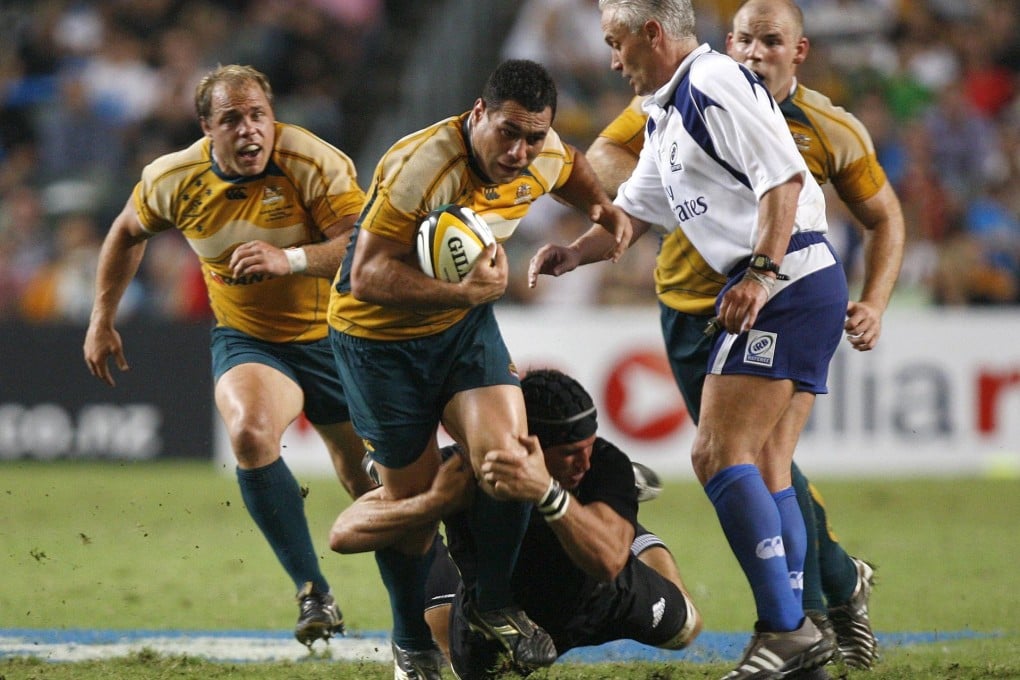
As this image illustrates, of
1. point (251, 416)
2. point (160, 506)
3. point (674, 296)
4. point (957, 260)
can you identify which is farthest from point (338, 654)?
point (957, 260)

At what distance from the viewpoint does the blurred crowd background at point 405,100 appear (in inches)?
525

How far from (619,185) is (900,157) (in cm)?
805

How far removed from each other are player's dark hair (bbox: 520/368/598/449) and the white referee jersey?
2.29ft

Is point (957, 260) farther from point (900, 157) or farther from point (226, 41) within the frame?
point (226, 41)

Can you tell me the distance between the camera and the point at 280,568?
27.8 feet

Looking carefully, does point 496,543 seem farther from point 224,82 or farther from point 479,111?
point 224,82

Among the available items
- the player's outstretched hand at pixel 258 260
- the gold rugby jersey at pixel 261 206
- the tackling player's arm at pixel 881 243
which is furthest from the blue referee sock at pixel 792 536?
the gold rugby jersey at pixel 261 206

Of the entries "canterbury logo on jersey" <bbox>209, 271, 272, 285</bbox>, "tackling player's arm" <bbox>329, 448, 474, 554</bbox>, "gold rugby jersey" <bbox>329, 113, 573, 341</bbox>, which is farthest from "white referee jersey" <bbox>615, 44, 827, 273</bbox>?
"canterbury logo on jersey" <bbox>209, 271, 272, 285</bbox>

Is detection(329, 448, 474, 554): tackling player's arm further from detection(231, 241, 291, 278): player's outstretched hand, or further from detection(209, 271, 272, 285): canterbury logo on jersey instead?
detection(209, 271, 272, 285): canterbury logo on jersey

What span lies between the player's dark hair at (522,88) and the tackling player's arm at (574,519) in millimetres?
1156

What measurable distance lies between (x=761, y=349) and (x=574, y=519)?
0.88 metres

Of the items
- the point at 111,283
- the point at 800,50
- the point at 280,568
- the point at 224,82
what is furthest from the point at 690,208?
the point at 280,568

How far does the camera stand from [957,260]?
504 inches

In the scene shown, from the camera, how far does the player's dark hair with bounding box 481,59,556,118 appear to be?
16.3 feet
